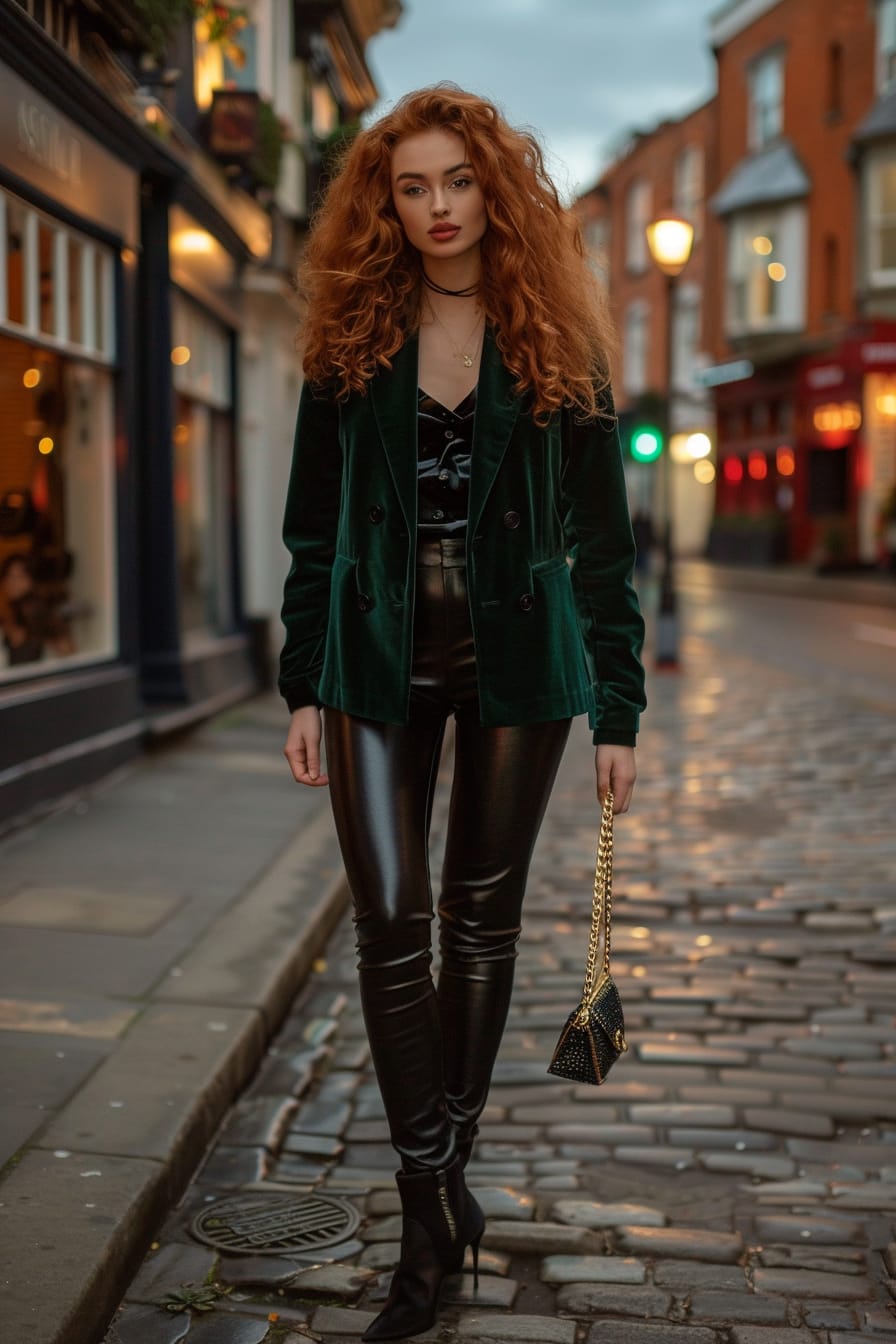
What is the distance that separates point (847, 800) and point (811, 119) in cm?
3155

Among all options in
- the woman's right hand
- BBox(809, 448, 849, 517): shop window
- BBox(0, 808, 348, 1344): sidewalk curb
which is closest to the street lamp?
BBox(0, 808, 348, 1344): sidewalk curb

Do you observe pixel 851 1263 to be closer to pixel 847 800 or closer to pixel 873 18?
pixel 847 800

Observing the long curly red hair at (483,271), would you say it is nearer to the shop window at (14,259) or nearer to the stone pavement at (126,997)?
the stone pavement at (126,997)

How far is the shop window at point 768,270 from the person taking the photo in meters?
37.2

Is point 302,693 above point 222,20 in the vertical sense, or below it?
below

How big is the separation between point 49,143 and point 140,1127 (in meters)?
5.66

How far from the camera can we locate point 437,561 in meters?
2.79

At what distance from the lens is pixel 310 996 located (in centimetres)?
510

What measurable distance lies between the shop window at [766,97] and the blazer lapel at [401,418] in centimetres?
3805

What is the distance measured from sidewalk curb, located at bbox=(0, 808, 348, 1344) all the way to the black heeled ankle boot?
20.5 inches

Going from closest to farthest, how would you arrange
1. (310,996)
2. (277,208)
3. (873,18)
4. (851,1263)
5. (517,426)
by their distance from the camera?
(517,426) < (851,1263) < (310,996) < (277,208) < (873,18)

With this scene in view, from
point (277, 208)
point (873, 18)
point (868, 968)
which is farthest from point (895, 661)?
point (873, 18)

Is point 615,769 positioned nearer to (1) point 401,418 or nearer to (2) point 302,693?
(2) point 302,693

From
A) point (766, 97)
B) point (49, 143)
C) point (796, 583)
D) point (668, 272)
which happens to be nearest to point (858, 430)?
point (796, 583)
